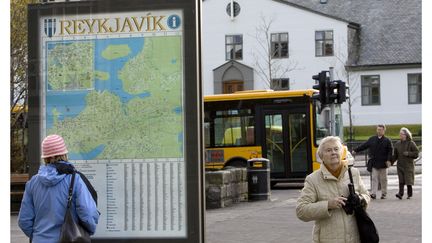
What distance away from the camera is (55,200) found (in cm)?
613

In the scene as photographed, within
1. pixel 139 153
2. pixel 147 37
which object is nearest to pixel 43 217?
pixel 139 153

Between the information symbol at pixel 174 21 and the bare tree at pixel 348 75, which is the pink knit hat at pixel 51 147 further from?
the bare tree at pixel 348 75

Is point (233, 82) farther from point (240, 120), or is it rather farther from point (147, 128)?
point (147, 128)

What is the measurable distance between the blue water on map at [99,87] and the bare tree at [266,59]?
50217 millimetres

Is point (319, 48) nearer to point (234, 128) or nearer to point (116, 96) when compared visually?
point (234, 128)

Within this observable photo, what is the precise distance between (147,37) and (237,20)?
173ft

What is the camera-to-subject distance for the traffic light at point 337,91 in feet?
61.0

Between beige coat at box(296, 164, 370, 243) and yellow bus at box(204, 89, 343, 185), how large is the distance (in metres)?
20.0

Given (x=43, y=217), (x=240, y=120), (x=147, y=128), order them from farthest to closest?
(x=240, y=120) → (x=147, y=128) → (x=43, y=217)

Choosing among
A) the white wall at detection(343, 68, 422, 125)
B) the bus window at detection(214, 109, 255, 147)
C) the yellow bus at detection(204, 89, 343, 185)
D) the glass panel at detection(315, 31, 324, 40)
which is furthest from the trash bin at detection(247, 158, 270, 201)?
the glass panel at detection(315, 31, 324, 40)

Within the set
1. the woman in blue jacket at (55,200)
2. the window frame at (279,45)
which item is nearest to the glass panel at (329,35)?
the window frame at (279,45)

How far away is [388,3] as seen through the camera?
2426 inches

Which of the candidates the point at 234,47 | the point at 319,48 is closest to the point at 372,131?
the point at 319,48

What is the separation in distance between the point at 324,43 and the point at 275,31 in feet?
12.7
